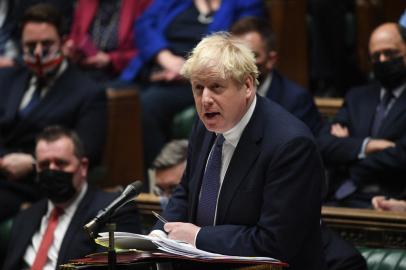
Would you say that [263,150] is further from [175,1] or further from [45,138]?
[175,1]

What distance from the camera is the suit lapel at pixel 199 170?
7.57 ft

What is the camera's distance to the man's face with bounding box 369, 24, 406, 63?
3221 mm

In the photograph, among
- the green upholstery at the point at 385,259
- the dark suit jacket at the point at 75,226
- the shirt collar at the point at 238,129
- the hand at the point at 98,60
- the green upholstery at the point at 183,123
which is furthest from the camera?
the hand at the point at 98,60

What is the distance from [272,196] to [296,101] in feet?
4.19

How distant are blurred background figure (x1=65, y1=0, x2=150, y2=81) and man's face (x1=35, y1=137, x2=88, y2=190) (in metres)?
1.29

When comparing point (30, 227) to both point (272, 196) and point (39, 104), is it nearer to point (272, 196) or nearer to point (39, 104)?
point (39, 104)

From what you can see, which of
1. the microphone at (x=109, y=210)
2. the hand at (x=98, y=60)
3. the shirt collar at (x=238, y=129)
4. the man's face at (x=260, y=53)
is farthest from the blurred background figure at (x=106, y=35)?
the microphone at (x=109, y=210)

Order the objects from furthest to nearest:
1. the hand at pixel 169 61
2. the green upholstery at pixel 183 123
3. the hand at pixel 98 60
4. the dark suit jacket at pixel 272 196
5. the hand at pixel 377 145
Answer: the hand at pixel 98 60 → the hand at pixel 169 61 → the green upholstery at pixel 183 123 → the hand at pixel 377 145 → the dark suit jacket at pixel 272 196

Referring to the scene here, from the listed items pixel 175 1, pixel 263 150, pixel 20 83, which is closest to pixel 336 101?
pixel 175 1

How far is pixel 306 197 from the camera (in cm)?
215

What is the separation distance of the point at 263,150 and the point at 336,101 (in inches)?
64.7

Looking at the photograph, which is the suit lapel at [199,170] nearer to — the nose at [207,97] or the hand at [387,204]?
the nose at [207,97]

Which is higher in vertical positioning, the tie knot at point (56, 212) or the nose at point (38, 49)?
the nose at point (38, 49)

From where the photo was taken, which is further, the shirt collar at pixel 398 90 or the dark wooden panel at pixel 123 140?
the dark wooden panel at pixel 123 140
